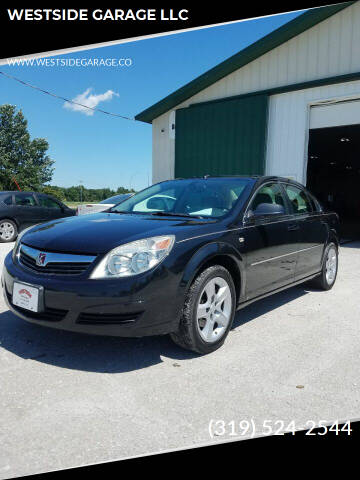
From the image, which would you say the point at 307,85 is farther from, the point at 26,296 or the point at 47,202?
the point at 26,296

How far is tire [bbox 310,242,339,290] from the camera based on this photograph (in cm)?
525

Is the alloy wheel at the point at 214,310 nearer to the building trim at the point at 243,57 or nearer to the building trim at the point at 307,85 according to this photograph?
the building trim at the point at 307,85

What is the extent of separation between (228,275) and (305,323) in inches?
49.3

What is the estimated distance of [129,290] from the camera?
104 inches

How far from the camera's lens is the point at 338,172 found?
2873 centimetres

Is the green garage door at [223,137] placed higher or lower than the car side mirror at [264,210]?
higher

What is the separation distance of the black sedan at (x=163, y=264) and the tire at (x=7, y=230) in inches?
281

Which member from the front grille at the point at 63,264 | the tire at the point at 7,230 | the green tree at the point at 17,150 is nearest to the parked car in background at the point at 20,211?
the tire at the point at 7,230

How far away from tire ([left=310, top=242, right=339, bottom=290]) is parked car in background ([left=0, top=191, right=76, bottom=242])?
8022 mm

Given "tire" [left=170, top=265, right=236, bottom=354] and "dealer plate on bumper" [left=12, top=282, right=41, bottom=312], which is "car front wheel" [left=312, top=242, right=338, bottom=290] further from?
"dealer plate on bumper" [left=12, top=282, right=41, bottom=312]

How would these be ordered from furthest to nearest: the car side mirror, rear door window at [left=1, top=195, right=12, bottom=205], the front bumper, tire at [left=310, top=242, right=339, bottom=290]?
rear door window at [left=1, top=195, right=12, bottom=205]
tire at [left=310, top=242, right=339, bottom=290]
the car side mirror
the front bumper

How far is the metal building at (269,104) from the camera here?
9.62 meters

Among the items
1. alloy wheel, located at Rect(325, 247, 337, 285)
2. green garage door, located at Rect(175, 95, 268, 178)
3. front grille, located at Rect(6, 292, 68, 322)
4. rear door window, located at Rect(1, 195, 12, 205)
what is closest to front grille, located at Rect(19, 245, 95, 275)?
front grille, located at Rect(6, 292, 68, 322)

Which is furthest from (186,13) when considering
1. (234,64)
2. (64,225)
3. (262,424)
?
(262,424)
